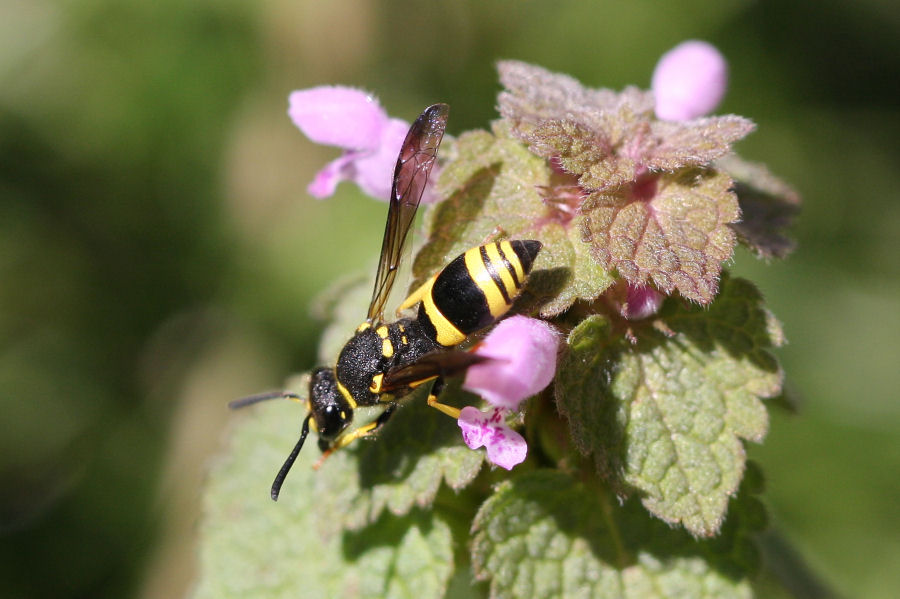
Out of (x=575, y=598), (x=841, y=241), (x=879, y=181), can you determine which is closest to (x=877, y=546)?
(x=841, y=241)

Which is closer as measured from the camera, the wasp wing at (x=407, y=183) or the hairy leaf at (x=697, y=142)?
the hairy leaf at (x=697, y=142)

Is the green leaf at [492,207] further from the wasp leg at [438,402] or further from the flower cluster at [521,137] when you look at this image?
the wasp leg at [438,402]

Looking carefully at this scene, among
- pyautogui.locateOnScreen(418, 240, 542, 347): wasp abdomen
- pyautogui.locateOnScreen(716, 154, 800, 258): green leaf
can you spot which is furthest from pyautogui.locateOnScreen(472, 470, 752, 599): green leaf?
pyautogui.locateOnScreen(716, 154, 800, 258): green leaf

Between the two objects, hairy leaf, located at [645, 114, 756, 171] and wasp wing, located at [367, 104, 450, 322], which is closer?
hairy leaf, located at [645, 114, 756, 171]

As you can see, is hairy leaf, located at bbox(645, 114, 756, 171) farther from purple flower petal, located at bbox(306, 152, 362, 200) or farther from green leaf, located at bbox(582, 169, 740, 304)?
purple flower petal, located at bbox(306, 152, 362, 200)

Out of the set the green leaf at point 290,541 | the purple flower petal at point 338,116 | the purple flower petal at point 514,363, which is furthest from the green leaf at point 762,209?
the green leaf at point 290,541

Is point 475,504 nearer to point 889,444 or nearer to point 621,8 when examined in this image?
point 889,444
